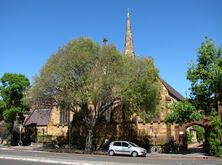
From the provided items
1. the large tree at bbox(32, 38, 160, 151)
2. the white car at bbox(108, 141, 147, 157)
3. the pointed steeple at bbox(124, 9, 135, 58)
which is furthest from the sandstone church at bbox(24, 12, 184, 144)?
the white car at bbox(108, 141, 147, 157)

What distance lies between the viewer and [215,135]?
117ft

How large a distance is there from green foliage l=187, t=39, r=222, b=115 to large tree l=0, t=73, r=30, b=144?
27750 mm

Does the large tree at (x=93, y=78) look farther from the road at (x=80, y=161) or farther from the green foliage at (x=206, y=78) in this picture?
the road at (x=80, y=161)

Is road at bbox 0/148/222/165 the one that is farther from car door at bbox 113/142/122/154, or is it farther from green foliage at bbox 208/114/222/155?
car door at bbox 113/142/122/154

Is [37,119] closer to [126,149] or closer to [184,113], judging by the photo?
[126,149]

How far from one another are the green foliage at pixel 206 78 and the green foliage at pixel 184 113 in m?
1.62

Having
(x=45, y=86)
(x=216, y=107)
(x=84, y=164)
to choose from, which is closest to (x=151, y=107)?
(x=216, y=107)

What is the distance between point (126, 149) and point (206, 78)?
11.5 metres

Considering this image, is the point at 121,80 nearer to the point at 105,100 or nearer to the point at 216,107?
the point at 105,100

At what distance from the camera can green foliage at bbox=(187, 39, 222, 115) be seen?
119 feet

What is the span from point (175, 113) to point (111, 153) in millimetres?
8176

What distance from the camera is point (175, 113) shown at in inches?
1442

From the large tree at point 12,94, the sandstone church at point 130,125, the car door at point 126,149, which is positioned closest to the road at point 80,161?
the car door at point 126,149

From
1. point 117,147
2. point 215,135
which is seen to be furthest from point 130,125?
point 215,135
